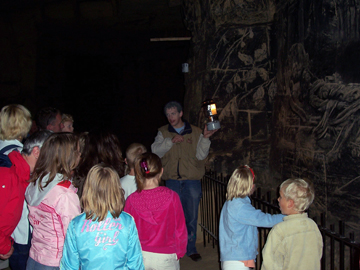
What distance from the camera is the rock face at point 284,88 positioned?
391cm

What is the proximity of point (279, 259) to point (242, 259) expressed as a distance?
0.41m

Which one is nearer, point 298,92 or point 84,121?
point 298,92

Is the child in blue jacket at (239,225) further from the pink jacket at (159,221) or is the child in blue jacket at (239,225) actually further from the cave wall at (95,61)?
the cave wall at (95,61)

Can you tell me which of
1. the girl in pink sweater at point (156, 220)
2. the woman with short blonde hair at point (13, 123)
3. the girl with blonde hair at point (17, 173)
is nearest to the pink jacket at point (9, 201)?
the girl with blonde hair at point (17, 173)

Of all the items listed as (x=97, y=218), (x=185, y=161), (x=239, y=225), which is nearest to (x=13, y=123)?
(x=97, y=218)

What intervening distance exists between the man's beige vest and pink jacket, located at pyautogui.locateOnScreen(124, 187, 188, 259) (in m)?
1.54

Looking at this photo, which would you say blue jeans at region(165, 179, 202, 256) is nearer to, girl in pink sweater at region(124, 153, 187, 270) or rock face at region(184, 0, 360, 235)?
girl in pink sweater at region(124, 153, 187, 270)

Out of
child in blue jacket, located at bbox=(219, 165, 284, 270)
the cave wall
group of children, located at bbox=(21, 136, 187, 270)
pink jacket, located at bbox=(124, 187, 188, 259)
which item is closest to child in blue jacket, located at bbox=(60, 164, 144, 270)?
group of children, located at bbox=(21, 136, 187, 270)

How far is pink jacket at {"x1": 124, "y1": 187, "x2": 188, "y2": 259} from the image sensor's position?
2.44m

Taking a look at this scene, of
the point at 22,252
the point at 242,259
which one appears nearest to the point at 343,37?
the point at 242,259

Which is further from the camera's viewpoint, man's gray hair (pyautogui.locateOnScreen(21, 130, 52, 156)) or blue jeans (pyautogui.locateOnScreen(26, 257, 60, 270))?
man's gray hair (pyautogui.locateOnScreen(21, 130, 52, 156))

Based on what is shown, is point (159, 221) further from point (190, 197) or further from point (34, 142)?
point (190, 197)

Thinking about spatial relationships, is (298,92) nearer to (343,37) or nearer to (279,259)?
(343,37)

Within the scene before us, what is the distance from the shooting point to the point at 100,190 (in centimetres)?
204
